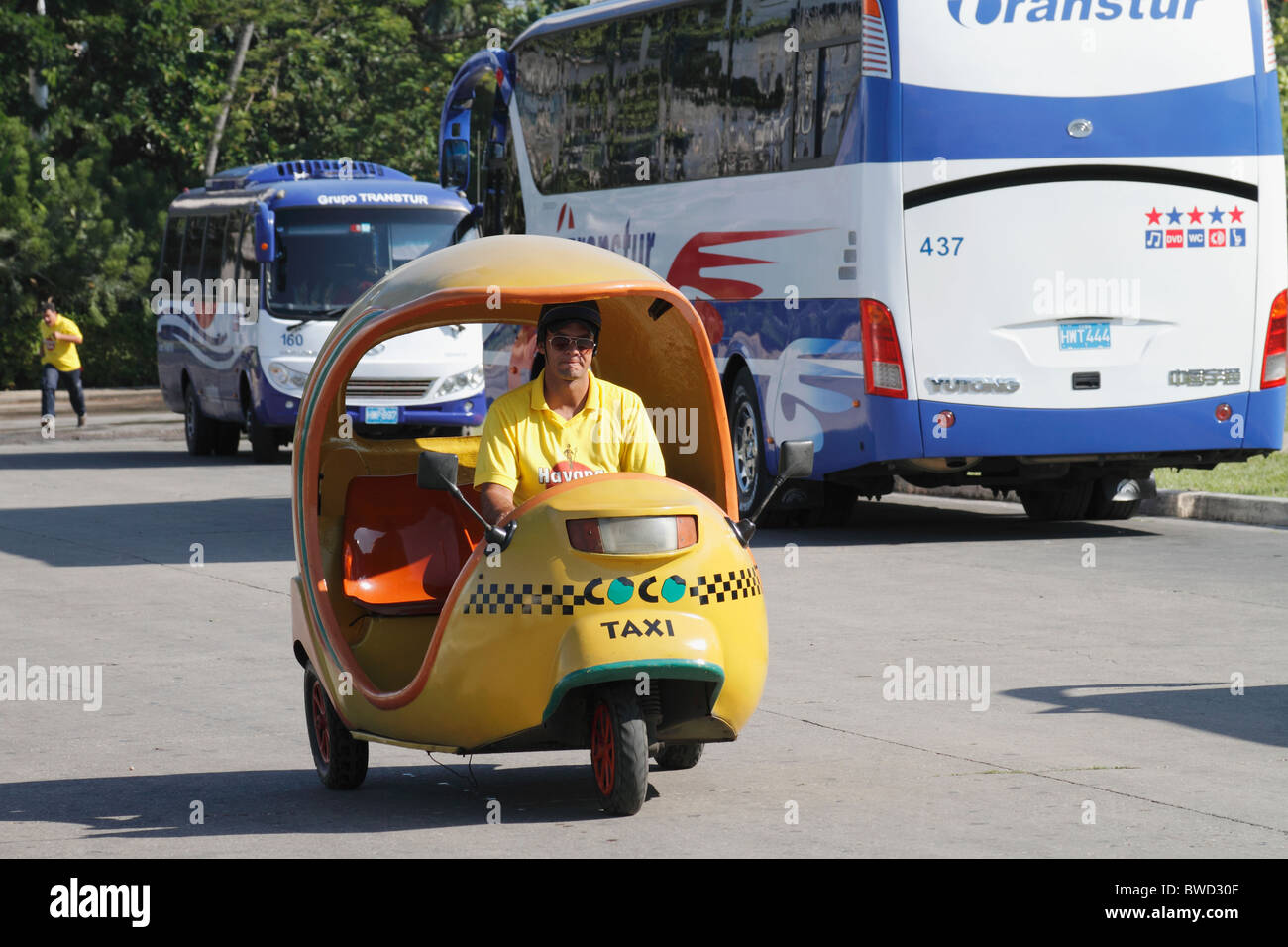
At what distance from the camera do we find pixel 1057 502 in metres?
16.6

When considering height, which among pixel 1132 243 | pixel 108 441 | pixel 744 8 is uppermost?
pixel 744 8

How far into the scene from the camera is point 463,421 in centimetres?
2400

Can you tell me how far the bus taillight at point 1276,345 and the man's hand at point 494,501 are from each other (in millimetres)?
9253

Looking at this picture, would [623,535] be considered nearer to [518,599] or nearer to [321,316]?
[518,599]

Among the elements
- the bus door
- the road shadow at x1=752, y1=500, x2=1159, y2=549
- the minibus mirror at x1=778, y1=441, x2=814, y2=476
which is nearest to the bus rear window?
the bus door

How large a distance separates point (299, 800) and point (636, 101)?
12.0 m

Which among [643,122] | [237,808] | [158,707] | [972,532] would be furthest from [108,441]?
[237,808]

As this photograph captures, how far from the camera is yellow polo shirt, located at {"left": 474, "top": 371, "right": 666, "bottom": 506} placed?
7137 mm

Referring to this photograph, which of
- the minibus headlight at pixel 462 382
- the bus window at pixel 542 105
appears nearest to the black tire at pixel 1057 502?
the bus window at pixel 542 105

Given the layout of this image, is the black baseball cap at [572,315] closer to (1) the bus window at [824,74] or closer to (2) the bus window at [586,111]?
(1) the bus window at [824,74]

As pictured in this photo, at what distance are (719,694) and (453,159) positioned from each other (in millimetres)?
15042

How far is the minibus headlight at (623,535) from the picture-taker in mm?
6410

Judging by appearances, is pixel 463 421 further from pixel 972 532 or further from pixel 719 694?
pixel 719 694

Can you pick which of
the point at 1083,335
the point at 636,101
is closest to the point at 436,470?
the point at 1083,335
